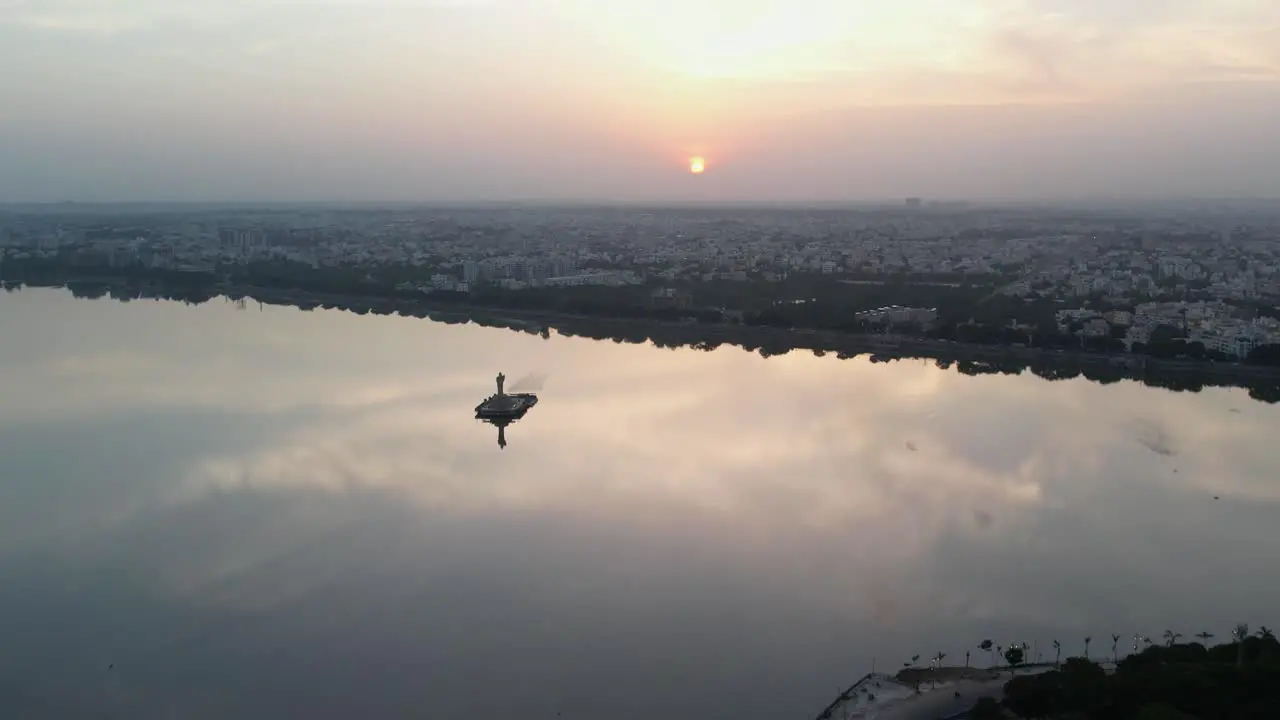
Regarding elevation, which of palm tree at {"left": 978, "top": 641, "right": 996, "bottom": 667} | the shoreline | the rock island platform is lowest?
palm tree at {"left": 978, "top": 641, "right": 996, "bottom": 667}

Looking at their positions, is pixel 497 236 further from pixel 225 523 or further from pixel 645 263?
pixel 225 523

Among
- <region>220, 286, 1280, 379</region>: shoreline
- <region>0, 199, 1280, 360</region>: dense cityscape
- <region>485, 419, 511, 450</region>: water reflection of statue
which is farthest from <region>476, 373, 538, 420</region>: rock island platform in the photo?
<region>0, 199, 1280, 360</region>: dense cityscape

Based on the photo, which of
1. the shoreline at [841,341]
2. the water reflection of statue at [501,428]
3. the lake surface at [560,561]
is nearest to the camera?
the lake surface at [560,561]

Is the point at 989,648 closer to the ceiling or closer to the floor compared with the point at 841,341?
closer to the floor

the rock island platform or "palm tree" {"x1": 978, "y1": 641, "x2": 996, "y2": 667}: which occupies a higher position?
the rock island platform

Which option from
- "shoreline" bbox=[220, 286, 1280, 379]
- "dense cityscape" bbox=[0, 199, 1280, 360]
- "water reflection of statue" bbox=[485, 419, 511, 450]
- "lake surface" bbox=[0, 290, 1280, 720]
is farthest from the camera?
"dense cityscape" bbox=[0, 199, 1280, 360]

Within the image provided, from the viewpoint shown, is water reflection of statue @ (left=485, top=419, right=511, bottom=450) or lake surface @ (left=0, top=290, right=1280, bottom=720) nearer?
lake surface @ (left=0, top=290, right=1280, bottom=720)

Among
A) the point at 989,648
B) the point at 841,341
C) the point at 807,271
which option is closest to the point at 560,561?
the point at 989,648

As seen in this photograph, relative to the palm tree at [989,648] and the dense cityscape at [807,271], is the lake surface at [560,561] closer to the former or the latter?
the palm tree at [989,648]

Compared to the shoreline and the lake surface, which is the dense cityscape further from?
the lake surface

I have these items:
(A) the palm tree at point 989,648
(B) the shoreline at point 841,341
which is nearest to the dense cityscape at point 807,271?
(B) the shoreline at point 841,341

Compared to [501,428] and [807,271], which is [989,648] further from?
[807,271]

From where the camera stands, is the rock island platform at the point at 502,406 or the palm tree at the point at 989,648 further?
the rock island platform at the point at 502,406
